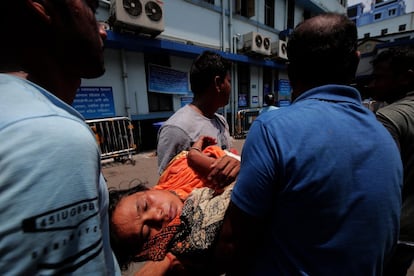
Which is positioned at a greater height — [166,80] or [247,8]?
[247,8]

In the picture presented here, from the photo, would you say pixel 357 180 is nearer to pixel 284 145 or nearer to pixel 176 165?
pixel 284 145

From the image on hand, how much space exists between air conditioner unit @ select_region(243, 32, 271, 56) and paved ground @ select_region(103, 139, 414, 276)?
6.17m

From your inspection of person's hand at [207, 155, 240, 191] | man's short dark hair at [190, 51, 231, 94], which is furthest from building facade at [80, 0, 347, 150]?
person's hand at [207, 155, 240, 191]

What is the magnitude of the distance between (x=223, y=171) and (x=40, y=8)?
1.04m

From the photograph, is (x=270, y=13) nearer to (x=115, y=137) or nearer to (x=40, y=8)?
(x=115, y=137)

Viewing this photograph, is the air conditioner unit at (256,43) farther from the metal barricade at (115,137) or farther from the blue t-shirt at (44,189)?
the blue t-shirt at (44,189)

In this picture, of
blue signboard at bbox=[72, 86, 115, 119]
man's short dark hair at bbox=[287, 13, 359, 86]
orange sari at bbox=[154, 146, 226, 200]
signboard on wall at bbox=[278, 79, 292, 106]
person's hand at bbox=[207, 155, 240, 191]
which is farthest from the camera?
signboard on wall at bbox=[278, 79, 292, 106]

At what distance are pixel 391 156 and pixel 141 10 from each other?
6346mm

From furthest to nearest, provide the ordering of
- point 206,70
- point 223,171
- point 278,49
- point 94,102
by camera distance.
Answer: point 278,49 → point 94,102 → point 206,70 → point 223,171

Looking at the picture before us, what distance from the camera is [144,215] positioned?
129 cm

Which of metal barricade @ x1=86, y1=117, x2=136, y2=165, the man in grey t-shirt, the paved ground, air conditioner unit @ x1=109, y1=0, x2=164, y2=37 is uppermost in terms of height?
air conditioner unit @ x1=109, y1=0, x2=164, y2=37

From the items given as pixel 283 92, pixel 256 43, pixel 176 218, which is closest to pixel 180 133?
pixel 176 218

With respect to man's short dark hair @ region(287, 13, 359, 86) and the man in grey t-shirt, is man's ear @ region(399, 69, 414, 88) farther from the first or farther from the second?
the man in grey t-shirt

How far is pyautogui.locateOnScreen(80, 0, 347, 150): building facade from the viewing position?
18.9 ft
